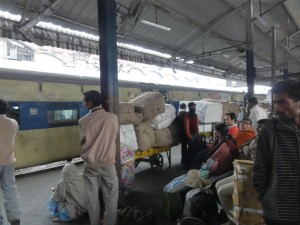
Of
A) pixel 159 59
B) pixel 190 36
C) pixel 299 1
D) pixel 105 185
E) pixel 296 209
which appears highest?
pixel 299 1

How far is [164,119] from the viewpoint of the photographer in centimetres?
634

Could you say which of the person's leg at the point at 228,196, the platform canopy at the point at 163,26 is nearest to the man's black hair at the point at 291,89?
the person's leg at the point at 228,196

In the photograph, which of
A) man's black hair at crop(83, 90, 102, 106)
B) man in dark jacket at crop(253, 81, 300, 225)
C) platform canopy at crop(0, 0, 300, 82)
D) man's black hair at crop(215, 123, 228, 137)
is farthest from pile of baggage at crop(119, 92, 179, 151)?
man in dark jacket at crop(253, 81, 300, 225)

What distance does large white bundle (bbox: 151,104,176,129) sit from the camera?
6.04 meters

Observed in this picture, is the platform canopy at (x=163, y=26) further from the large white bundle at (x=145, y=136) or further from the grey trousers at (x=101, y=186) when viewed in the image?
the grey trousers at (x=101, y=186)

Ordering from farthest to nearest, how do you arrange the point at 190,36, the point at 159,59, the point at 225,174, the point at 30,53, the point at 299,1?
the point at 30,53, the point at 159,59, the point at 190,36, the point at 299,1, the point at 225,174

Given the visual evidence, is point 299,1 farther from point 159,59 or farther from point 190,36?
point 159,59

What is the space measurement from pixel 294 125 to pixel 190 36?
25.7 ft

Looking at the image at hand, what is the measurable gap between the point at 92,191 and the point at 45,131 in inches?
155

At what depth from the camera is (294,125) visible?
1622 millimetres

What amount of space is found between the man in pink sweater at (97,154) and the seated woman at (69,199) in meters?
0.69

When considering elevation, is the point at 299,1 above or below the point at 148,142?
above

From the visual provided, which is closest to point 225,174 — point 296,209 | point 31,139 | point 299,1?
point 296,209

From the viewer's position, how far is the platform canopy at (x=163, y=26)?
5363mm
